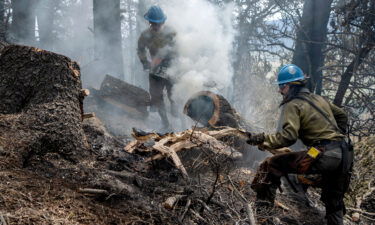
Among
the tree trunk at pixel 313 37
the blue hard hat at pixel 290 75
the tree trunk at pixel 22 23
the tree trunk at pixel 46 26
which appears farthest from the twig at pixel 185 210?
the tree trunk at pixel 46 26

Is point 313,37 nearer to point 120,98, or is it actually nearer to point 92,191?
point 120,98

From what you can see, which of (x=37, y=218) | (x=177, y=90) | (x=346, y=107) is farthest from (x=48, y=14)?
(x=37, y=218)

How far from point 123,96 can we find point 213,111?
9.15 ft

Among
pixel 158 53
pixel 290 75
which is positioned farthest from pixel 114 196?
pixel 158 53

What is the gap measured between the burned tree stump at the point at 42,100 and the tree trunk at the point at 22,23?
846 cm

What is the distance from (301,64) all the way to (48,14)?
16498mm

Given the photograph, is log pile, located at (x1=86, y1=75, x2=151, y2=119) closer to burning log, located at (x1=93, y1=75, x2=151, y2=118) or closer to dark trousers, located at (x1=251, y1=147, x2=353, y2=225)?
burning log, located at (x1=93, y1=75, x2=151, y2=118)

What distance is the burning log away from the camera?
7.35m

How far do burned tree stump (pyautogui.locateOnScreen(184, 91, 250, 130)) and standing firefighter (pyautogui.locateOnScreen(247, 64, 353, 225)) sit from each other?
2003mm

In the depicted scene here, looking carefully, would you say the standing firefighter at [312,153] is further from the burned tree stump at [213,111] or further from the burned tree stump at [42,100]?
the burned tree stump at [42,100]

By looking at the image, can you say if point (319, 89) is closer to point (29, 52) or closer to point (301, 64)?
point (301, 64)

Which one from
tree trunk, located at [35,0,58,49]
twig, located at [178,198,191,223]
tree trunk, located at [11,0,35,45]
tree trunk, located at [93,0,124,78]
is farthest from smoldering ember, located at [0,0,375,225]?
tree trunk, located at [35,0,58,49]

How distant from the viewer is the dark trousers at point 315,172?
334 cm

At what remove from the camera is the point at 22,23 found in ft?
36.8
